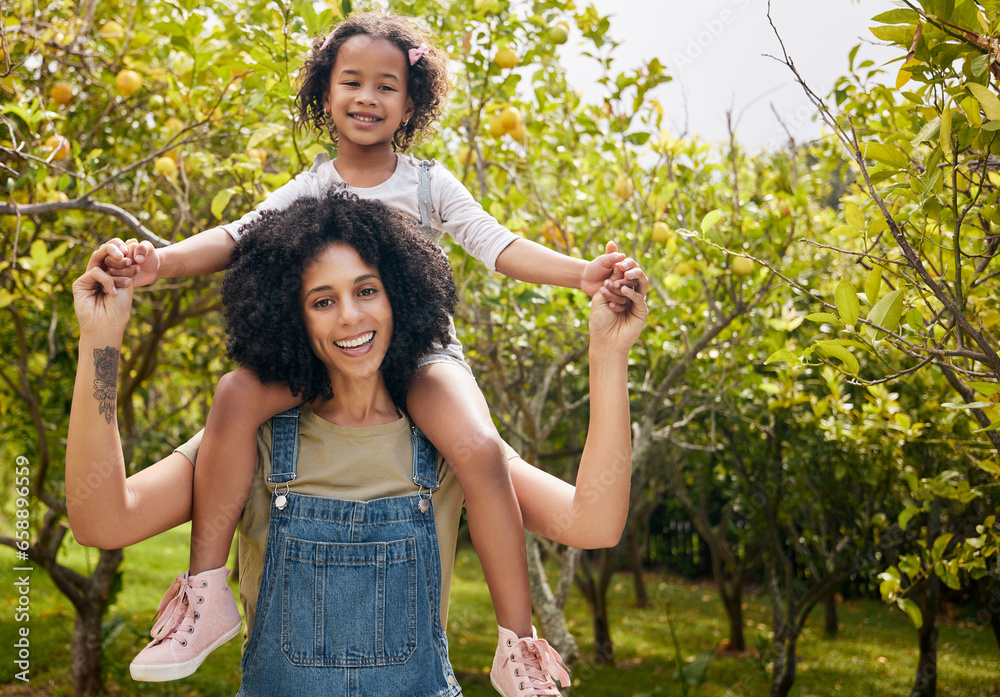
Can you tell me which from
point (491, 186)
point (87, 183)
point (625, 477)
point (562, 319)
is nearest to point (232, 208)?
point (87, 183)

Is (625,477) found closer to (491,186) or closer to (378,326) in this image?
(378,326)

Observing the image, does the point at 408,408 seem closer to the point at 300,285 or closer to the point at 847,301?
the point at 300,285

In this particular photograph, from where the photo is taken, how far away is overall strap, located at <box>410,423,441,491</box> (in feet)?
5.08

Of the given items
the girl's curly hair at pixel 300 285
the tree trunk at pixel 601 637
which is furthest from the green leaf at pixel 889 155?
the tree trunk at pixel 601 637

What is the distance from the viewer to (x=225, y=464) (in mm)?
1462

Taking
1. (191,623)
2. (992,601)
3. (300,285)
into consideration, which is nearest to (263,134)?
(300,285)

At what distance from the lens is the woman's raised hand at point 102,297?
51.5 inches

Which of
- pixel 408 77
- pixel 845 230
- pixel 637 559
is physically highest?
pixel 408 77

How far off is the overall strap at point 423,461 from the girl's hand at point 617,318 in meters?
0.43

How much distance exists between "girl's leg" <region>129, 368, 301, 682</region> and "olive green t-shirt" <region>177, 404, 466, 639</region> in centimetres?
4

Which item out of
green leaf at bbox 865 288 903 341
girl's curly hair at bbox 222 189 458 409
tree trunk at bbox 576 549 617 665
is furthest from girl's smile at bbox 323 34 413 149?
tree trunk at bbox 576 549 617 665

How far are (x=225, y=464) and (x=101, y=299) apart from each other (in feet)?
1.25

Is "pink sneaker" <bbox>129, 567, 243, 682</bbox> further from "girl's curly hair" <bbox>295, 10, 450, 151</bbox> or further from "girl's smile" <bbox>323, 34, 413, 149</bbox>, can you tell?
"girl's curly hair" <bbox>295, 10, 450, 151</bbox>

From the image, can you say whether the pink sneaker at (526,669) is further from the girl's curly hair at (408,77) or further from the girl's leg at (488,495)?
the girl's curly hair at (408,77)
